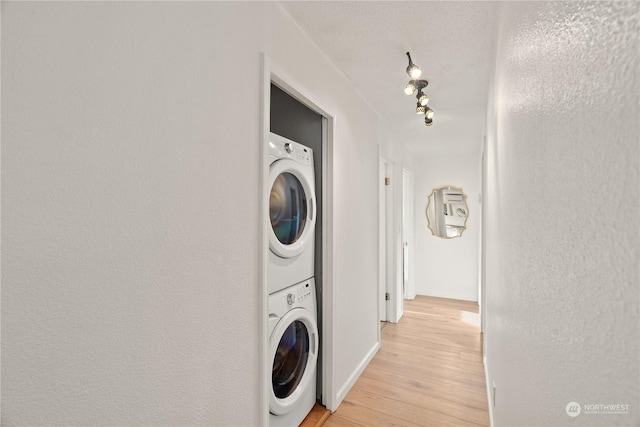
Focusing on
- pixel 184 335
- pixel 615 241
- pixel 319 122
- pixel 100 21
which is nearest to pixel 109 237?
pixel 184 335

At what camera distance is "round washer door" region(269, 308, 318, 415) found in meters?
1.68

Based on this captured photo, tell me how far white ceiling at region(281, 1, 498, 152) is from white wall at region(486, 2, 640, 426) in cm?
103

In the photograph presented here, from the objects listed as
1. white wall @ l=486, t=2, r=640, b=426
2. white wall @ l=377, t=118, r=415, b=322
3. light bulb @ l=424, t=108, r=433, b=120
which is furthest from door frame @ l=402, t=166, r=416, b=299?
white wall @ l=486, t=2, r=640, b=426

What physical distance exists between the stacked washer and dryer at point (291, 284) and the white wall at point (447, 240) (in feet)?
12.0

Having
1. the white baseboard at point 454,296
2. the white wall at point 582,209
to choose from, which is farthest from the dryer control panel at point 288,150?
the white baseboard at point 454,296

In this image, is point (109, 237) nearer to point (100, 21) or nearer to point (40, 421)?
point (40, 421)

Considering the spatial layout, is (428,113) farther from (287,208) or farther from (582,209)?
(582,209)

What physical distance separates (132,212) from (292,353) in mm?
1392

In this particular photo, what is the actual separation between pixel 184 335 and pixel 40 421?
0.40m

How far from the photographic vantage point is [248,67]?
135cm

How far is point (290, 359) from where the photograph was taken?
1893 mm

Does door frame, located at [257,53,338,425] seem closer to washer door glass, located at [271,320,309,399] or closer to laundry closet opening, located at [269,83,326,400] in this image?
laundry closet opening, located at [269,83,326,400]

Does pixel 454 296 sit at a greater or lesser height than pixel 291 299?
lesser

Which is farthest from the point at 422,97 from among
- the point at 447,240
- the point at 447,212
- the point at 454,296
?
the point at 454,296
